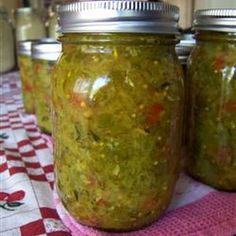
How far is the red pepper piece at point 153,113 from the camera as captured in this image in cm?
33

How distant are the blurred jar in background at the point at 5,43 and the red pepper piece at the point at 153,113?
97 cm

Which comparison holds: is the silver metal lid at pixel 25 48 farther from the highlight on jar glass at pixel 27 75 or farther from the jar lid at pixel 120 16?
the jar lid at pixel 120 16

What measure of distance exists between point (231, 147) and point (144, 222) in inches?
5.3

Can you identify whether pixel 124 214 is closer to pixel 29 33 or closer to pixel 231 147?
pixel 231 147

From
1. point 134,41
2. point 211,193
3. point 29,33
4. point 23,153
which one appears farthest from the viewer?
point 29,33

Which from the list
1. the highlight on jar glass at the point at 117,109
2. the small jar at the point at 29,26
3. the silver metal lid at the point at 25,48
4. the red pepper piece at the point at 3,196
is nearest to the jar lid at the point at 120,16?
the highlight on jar glass at the point at 117,109

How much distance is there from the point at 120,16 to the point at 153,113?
92mm

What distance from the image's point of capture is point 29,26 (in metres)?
1.20

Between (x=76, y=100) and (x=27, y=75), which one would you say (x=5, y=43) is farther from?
(x=76, y=100)

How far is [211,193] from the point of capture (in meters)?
0.42

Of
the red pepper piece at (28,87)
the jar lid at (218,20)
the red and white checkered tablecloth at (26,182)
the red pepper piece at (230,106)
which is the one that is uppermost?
the jar lid at (218,20)

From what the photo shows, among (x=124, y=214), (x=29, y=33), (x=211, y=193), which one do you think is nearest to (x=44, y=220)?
(x=124, y=214)

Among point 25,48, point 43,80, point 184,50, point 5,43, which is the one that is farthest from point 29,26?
point 184,50

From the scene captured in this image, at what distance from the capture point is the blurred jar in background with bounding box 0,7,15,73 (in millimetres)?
1170
